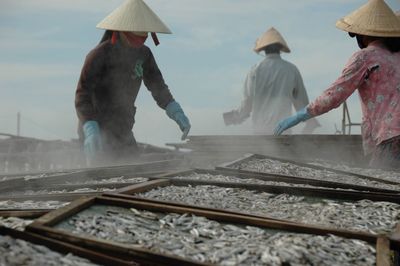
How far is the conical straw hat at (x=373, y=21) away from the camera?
21.1 ft

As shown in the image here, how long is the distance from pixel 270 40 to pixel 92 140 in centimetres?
429

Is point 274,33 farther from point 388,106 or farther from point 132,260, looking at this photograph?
point 132,260

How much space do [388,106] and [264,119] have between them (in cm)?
343

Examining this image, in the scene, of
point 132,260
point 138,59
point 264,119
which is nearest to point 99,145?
point 138,59

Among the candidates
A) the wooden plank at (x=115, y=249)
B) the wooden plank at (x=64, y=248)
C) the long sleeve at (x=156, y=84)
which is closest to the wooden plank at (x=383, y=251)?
the wooden plank at (x=115, y=249)

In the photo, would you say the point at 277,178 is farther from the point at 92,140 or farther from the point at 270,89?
the point at 270,89

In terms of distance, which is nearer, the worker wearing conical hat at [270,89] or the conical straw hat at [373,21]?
the conical straw hat at [373,21]

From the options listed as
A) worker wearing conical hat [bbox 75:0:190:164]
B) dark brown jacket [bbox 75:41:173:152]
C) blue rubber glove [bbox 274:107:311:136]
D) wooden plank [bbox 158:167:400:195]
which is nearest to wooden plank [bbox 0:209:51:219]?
wooden plank [bbox 158:167:400:195]

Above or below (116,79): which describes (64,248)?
below

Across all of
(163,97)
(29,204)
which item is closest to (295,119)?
(163,97)

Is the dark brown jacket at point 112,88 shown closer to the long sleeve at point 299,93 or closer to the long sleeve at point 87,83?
the long sleeve at point 87,83

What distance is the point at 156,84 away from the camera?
25.6ft

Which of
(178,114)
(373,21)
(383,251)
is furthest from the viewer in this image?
(178,114)

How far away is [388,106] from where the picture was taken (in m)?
6.37
